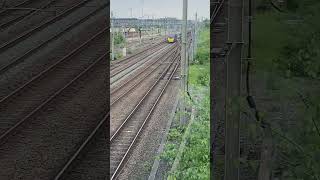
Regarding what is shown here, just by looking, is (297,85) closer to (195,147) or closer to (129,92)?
(195,147)

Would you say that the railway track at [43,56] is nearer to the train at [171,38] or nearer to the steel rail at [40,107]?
the steel rail at [40,107]

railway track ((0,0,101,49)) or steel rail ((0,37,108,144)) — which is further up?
railway track ((0,0,101,49))

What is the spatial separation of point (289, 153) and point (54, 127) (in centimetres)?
523

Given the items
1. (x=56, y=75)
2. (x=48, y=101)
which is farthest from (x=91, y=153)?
(x=56, y=75)

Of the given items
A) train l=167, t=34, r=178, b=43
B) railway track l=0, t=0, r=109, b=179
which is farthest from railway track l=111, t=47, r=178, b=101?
train l=167, t=34, r=178, b=43

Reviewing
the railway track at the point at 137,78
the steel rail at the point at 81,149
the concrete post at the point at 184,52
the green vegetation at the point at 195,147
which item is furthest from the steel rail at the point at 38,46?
the concrete post at the point at 184,52

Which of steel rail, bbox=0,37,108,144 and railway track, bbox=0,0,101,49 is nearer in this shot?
steel rail, bbox=0,37,108,144

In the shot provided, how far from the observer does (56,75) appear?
898cm

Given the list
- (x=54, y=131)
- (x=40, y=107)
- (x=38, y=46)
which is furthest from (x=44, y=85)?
(x=38, y=46)

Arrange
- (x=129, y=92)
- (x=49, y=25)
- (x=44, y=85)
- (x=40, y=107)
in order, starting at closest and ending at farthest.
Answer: (x=40, y=107), (x=44, y=85), (x=129, y=92), (x=49, y=25)

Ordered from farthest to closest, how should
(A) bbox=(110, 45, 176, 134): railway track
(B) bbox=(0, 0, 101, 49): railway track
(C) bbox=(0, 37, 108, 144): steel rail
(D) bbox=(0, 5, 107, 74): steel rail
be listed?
(B) bbox=(0, 0, 101, 49): railway track < (D) bbox=(0, 5, 107, 74): steel rail < (A) bbox=(110, 45, 176, 134): railway track < (C) bbox=(0, 37, 108, 144): steel rail

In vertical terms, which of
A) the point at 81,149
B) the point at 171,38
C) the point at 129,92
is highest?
the point at 171,38

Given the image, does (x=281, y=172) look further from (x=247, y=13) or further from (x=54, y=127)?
(x=54, y=127)

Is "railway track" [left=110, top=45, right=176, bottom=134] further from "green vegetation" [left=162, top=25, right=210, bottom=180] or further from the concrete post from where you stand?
"green vegetation" [left=162, top=25, right=210, bottom=180]
